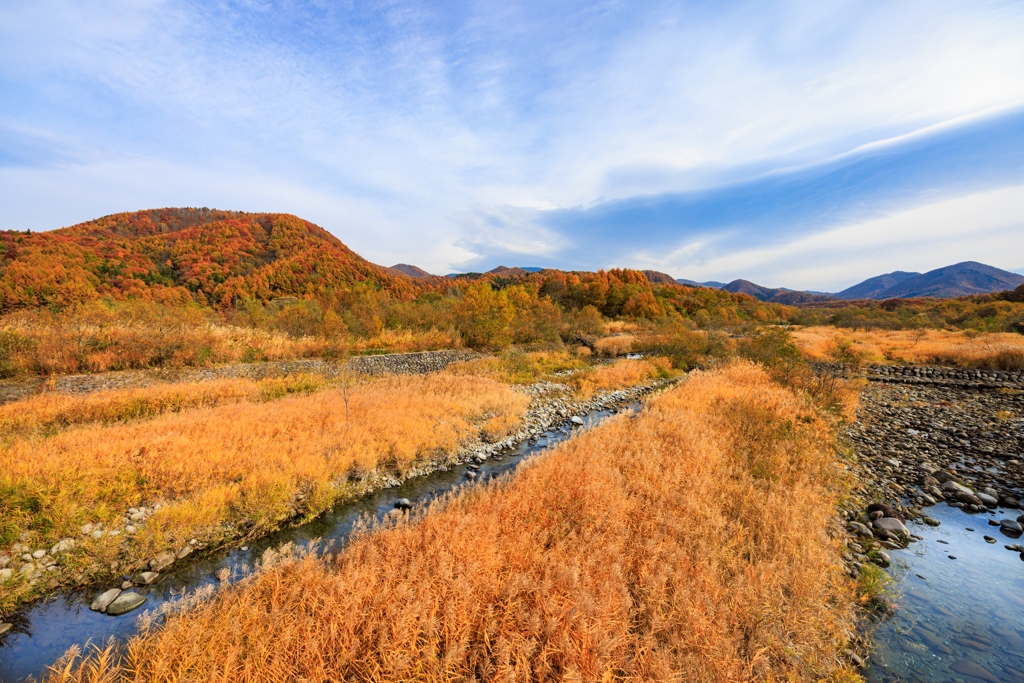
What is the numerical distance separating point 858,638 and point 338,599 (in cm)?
679

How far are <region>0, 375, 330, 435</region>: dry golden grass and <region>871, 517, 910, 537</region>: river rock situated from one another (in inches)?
747

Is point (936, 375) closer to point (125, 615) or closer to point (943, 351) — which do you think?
point (943, 351)

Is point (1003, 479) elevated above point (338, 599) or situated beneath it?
situated beneath

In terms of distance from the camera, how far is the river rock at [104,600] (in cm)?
543

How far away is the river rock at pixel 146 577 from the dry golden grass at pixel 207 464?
41 cm

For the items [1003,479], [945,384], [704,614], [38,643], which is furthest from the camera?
[945,384]

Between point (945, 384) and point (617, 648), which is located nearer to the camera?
point (617, 648)

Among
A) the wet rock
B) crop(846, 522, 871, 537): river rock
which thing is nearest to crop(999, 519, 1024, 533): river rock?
the wet rock

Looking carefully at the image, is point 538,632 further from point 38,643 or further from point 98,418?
point 98,418

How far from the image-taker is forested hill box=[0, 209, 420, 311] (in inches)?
1126

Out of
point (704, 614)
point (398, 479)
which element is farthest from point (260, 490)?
point (704, 614)

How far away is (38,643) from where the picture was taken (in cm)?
481

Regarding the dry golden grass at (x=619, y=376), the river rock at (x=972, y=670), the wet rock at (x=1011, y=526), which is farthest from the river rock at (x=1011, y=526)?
the dry golden grass at (x=619, y=376)

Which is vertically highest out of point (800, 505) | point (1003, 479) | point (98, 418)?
point (98, 418)
